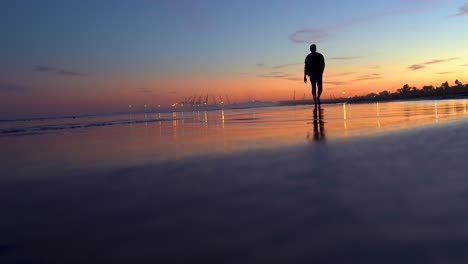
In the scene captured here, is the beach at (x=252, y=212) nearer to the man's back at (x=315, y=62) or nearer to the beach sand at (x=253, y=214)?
the beach sand at (x=253, y=214)

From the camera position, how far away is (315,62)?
14.4 metres

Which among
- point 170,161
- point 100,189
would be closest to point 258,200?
point 100,189

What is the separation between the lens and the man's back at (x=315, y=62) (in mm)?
14367

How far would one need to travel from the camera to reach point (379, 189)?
7.50ft

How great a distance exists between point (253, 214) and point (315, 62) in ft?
43.7

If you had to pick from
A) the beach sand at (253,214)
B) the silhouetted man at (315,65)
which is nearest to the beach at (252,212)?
the beach sand at (253,214)

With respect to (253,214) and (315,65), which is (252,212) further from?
(315,65)

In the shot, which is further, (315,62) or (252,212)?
(315,62)

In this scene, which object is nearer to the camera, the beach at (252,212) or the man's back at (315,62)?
the beach at (252,212)

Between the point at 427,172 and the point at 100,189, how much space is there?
2646 mm

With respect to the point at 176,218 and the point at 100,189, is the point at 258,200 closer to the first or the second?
the point at 176,218

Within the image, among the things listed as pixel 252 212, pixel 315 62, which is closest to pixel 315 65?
pixel 315 62

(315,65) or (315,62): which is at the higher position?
(315,62)

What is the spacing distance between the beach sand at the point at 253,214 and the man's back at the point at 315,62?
11459 millimetres
